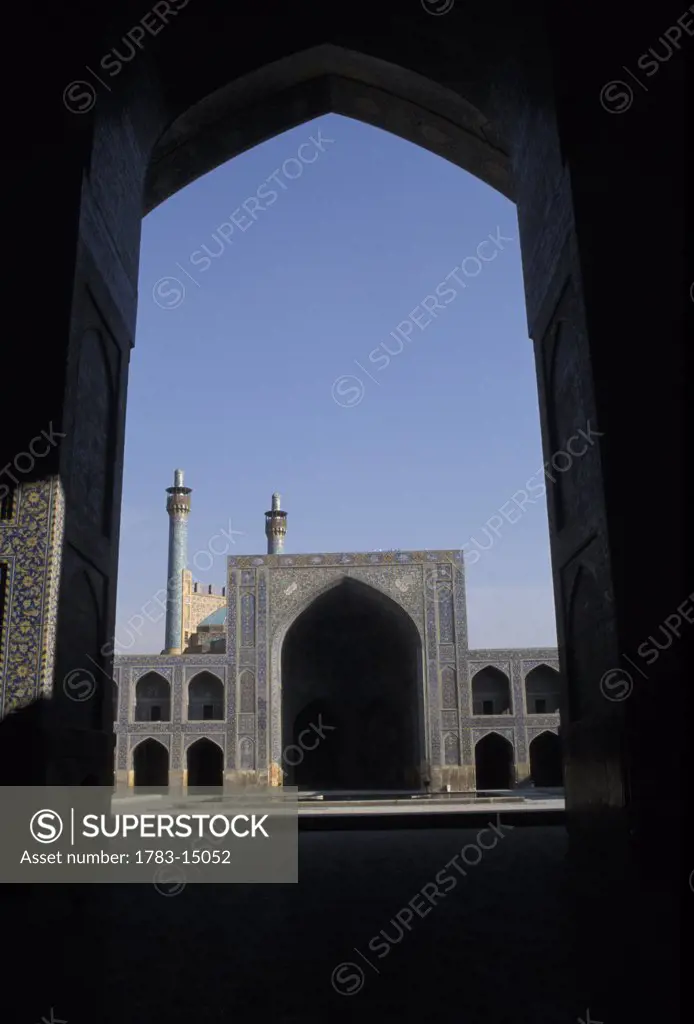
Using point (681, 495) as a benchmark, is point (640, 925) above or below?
below

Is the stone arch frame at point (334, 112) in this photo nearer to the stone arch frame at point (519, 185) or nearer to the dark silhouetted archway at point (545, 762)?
the stone arch frame at point (519, 185)

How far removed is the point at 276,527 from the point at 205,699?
7.68 meters

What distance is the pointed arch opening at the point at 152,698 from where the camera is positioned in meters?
22.6

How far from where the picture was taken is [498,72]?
5703 millimetres

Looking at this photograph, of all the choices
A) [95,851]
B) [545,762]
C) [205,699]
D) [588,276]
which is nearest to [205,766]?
[205,699]

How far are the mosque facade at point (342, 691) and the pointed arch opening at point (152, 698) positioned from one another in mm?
36

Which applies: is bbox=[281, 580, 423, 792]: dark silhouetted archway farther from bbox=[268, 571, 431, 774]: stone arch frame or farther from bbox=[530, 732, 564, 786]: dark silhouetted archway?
bbox=[530, 732, 564, 786]: dark silhouetted archway

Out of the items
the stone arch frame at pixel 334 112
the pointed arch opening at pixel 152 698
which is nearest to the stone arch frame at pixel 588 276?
the stone arch frame at pixel 334 112

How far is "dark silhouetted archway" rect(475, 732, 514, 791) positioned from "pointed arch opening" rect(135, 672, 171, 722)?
8068 millimetres

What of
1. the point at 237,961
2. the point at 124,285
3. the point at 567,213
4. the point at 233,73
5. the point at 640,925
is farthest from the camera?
the point at 233,73

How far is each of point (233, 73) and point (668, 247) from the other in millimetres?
3440

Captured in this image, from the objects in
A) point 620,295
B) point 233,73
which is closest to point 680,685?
point 620,295

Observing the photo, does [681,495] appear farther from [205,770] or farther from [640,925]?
[205,770]

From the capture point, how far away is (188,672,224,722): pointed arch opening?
22.7 m
